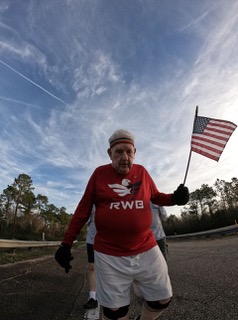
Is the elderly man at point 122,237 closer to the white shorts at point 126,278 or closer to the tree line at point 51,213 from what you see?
the white shorts at point 126,278

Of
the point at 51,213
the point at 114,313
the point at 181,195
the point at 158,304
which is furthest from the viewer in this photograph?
the point at 51,213

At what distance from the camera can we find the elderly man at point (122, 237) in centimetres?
216

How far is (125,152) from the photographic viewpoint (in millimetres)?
2514

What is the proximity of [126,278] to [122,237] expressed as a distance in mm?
326

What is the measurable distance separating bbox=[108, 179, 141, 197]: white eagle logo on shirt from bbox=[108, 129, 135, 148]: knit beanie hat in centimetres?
38

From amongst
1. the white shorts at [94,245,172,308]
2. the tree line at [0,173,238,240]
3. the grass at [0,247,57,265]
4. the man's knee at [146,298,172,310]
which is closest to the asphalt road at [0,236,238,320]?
the man's knee at [146,298,172,310]

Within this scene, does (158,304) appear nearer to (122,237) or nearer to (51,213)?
(122,237)

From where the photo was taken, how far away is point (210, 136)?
348cm

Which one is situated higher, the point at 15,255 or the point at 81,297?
the point at 15,255

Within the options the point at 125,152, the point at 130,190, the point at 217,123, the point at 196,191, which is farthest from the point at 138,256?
the point at 196,191

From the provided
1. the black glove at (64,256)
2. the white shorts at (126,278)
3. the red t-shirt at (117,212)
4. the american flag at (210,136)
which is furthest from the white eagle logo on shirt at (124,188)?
the american flag at (210,136)

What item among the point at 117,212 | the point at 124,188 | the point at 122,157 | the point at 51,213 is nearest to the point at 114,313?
the point at 117,212

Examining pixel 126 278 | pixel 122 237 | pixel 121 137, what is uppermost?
pixel 121 137

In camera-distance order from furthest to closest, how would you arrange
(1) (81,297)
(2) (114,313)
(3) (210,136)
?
(1) (81,297)
(3) (210,136)
(2) (114,313)
